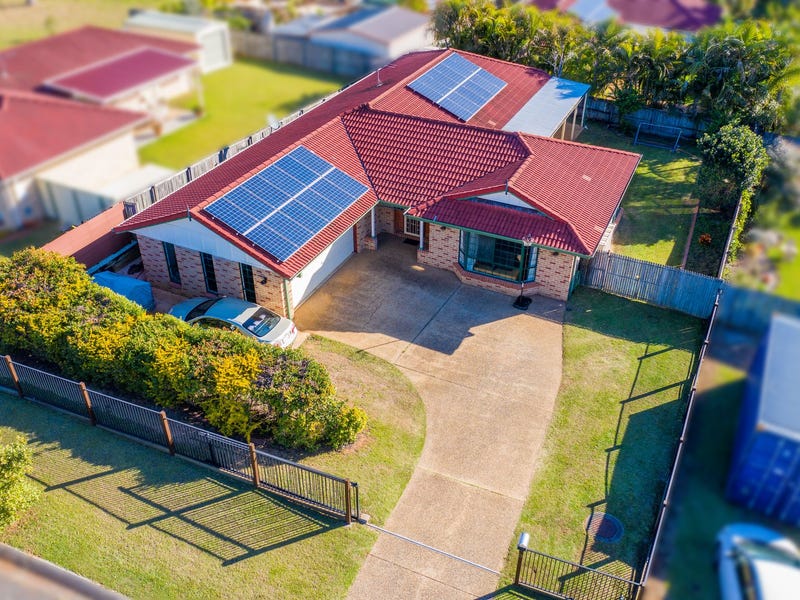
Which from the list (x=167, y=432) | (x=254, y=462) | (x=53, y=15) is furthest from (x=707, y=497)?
(x=53, y=15)

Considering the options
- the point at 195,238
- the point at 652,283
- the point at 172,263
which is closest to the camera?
the point at 195,238

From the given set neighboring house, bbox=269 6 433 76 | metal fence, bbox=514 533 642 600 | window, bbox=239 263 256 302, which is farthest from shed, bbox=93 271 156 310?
neighboring house, bbox=269 6 433 76

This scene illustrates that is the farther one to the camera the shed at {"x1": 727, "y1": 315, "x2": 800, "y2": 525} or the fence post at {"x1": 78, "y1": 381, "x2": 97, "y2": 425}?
the fence post at {"x1": 78, "y1": 381, "x2": 97, "y2": 425}

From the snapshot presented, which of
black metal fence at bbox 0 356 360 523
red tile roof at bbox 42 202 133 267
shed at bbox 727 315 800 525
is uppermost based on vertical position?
shed at bbox 727 315 800 525

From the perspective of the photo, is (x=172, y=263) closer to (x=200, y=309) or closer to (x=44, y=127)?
(x=200, y=309)

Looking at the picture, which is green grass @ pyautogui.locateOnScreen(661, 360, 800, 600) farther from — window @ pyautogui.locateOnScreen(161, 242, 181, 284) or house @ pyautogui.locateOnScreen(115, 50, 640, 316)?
window @ pyautogui.locateOnScreen(161, 242, 181, 284)

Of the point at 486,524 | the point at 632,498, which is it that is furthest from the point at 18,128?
the point at 632,498

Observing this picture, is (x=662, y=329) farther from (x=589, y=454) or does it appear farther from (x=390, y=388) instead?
(x=390, y=388)
